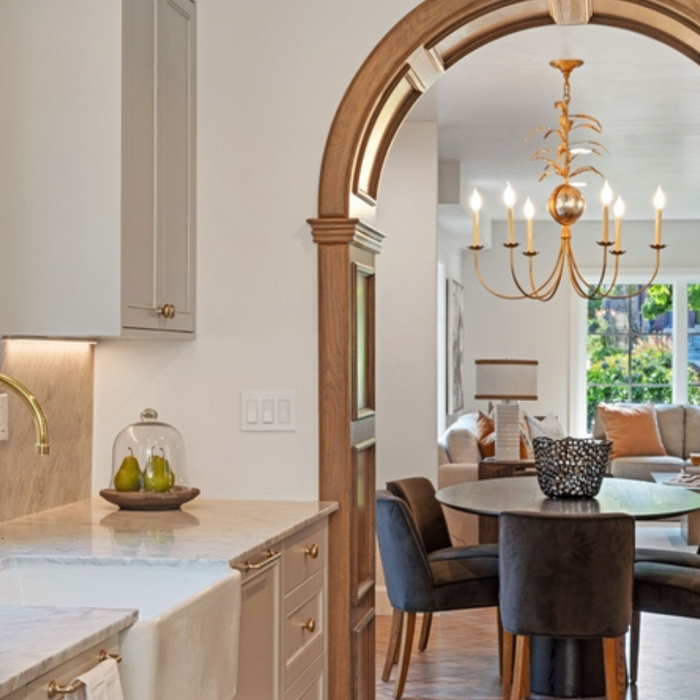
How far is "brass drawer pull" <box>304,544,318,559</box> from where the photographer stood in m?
3.30

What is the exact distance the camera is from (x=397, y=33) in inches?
138

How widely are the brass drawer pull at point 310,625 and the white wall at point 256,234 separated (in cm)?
36

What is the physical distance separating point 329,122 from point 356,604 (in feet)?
4.56

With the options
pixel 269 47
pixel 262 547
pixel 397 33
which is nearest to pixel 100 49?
pixel 269 47

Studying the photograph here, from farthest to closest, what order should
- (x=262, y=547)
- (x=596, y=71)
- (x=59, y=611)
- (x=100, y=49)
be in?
(x=596, y=71) → (x=100, y=49) → (x=262, y=547) → (x=59, y=611)

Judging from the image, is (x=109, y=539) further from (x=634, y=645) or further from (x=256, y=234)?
(x=634, y=645)

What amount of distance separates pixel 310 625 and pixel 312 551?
0.64ft

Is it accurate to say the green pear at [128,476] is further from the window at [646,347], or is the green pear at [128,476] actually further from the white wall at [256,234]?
the window at [646,347]

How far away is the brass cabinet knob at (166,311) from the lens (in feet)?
10.9

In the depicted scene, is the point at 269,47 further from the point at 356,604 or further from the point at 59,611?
the point at 59,611

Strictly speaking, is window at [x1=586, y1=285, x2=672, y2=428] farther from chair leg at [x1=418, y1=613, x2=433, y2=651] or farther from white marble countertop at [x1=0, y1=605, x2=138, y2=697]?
white marble countertop at [x1=0, y1=605, x2=138, y2=697]

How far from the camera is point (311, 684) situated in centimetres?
336

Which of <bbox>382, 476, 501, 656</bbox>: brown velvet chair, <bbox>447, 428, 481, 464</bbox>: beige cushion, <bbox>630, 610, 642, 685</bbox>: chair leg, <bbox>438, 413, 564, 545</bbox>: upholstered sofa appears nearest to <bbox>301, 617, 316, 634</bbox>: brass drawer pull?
<bbox>382, 476, 501, 656</bbox>: brown velvet chair

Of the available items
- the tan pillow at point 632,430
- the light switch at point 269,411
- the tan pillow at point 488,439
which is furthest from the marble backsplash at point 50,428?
the tan pillow at point 632,430
